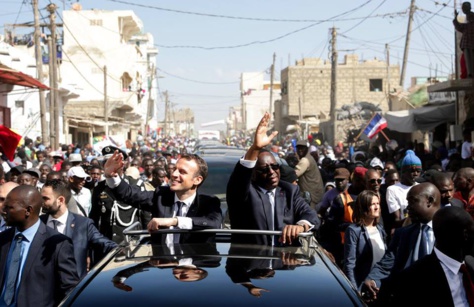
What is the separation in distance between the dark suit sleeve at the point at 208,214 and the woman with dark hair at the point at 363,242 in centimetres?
159

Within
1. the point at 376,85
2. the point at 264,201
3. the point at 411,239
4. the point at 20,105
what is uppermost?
the point at 376,85

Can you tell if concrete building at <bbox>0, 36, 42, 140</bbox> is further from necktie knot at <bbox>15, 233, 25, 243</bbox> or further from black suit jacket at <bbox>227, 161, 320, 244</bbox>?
necktie knot at <bbox>15, 233, 25, 243</bbox>

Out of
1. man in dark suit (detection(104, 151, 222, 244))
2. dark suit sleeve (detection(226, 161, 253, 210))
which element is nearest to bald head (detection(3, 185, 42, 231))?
man in dark suit (detection(104, 151, 222, 244))

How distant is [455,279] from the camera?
444 cm

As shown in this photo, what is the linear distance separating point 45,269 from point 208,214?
3.89ft

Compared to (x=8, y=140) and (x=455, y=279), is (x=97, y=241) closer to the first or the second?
(x=455, y=279)

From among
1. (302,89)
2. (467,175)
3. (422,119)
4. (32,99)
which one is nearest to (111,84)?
(302,89)

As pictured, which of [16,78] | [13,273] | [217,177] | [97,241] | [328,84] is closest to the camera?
[13,273]

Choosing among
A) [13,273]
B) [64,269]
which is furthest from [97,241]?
[13,273]

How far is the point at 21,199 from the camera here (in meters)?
5.43

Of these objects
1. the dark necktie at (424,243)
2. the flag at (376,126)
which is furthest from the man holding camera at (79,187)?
the flag at (376,126)

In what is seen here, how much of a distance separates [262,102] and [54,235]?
417 feet

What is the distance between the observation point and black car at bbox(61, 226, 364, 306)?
3648 mm

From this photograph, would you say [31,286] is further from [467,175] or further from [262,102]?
[262,102]
